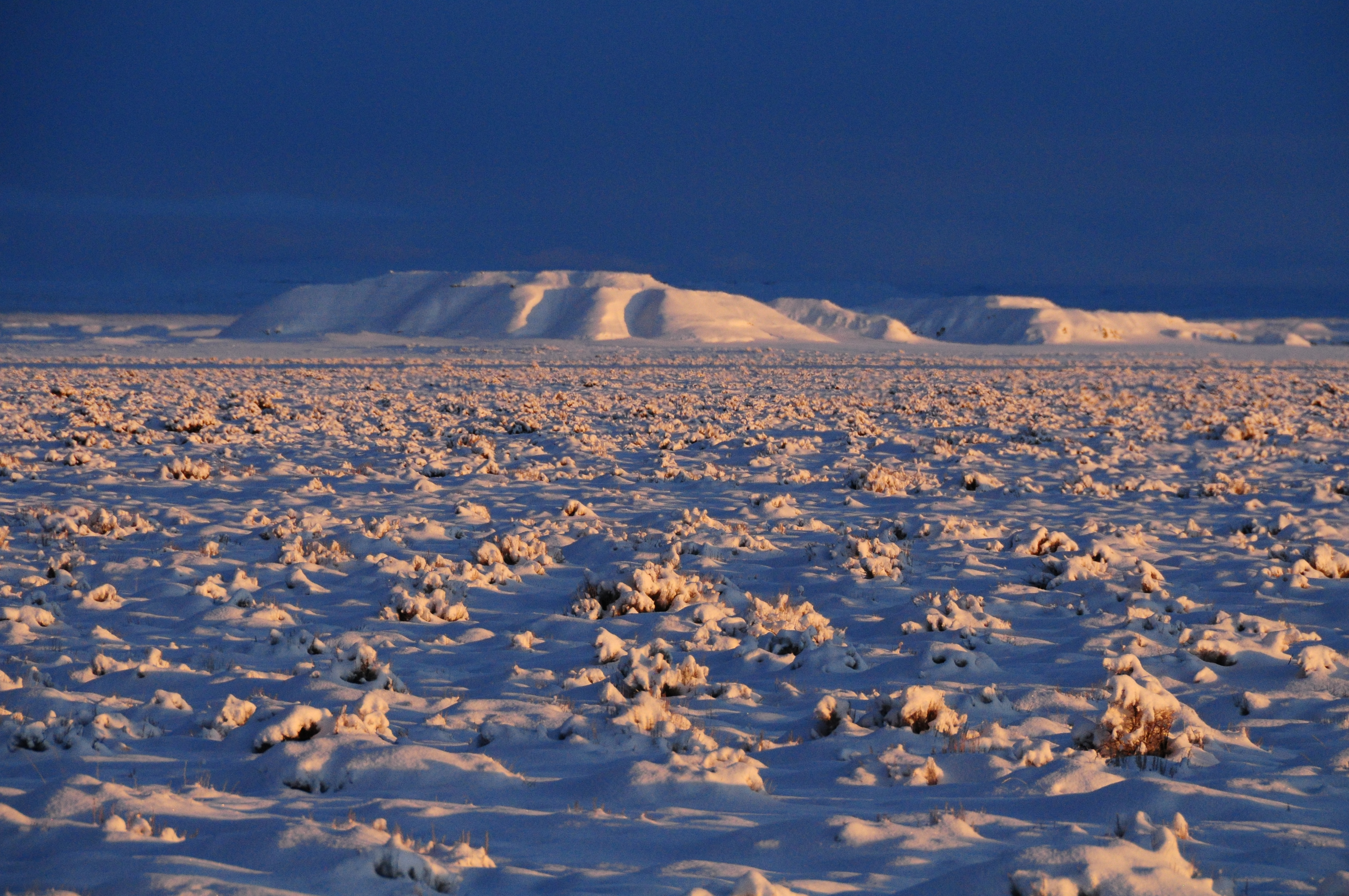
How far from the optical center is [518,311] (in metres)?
128

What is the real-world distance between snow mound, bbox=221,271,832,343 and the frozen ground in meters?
94.2

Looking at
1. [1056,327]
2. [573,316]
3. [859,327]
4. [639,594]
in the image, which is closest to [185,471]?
[639,594]

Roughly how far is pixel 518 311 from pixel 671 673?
12553 centimetres

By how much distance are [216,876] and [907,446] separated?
15.7m

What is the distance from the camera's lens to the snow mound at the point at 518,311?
392 feet

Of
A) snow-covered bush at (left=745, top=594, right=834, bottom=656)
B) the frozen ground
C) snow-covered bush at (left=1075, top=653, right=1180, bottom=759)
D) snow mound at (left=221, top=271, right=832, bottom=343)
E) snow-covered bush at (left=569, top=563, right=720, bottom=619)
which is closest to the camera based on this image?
the frozen ground

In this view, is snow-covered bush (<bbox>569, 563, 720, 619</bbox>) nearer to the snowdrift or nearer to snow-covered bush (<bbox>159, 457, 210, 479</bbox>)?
snow-covered bush (<bbox>159, 457, 210, 479</bbox>)

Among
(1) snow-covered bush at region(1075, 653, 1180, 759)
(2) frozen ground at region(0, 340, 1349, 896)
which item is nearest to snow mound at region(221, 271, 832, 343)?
(2) frozen ground at region(0, 340, 1349, 896)

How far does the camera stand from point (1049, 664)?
655cm

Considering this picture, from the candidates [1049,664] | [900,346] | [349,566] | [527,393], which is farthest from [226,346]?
[1049,664]

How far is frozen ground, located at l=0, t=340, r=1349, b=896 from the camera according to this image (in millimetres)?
3727

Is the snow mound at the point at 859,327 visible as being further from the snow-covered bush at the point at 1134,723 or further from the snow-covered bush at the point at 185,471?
the snow-covered bush at the point at 1134,723

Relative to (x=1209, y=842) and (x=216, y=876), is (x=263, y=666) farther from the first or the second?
(x=1209, y=842)

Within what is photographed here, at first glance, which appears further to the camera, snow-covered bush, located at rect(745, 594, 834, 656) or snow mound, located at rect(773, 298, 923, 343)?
snow mound, located at rect(773, 298, 923, 343)
